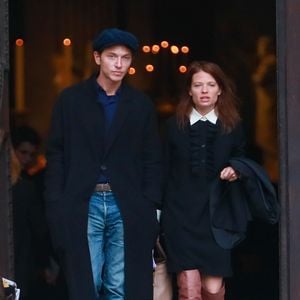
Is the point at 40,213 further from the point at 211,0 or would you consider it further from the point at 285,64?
the point at 211,0

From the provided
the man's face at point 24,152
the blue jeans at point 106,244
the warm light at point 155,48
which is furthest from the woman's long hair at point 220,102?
the warm light at point 155,48

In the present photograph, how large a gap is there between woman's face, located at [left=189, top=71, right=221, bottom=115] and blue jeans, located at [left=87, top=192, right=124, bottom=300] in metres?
0.75

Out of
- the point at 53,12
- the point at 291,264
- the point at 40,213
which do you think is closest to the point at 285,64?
the point at 291,264

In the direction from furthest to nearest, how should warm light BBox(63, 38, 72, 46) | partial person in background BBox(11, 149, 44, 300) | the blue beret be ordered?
warm light BBox(63, 38, 72, 46) → partial person in background BBox(11, 149, 44, 300) → the blue beret

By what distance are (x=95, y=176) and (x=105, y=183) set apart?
72 mm

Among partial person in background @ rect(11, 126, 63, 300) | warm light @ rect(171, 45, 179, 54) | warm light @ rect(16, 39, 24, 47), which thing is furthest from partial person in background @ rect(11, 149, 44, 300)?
warm light @ rect(171, 45, 179, 54)

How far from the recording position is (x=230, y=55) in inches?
436

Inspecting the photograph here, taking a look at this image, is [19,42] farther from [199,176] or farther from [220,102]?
[199,176]

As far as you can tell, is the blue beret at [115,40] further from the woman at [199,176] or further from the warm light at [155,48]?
the warm light at [155,48]

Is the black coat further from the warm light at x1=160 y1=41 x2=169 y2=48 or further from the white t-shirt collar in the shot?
the warm light at x1=160 y1=41 x2=169 y2=48

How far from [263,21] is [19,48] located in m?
2.55

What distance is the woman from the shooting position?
233 inches

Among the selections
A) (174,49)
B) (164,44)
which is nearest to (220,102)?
(174,49)

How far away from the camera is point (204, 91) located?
19.4 ft
